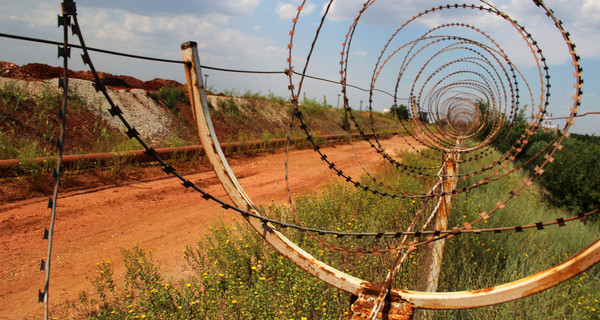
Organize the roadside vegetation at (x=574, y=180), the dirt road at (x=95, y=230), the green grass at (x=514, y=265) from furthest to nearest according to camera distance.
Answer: the roadside vegetation at (x=574, y=180), the dirt road at (x=95, y=230), the green grass at (x=514, y=265)

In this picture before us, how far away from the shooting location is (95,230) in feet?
17.6

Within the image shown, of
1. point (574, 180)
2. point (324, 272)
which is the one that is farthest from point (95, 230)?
point (574, 180)

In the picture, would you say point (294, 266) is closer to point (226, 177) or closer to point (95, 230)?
point (226, 177)

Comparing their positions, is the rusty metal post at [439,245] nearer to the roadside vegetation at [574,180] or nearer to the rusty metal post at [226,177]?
the rusty metal post at [226,177]

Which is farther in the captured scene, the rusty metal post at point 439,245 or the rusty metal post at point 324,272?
the rusty metal post at point 439,245

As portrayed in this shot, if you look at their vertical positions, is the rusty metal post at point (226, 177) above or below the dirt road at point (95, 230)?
above

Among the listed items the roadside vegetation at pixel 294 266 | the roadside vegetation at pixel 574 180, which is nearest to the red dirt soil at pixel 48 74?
the roadside vegetation at pixel 294 266

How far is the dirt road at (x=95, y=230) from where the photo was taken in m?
3.90

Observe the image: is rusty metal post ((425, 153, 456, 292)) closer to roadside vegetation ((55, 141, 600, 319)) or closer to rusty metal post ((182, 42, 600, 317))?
roadside vegetation ((55, 141, 600, 319))

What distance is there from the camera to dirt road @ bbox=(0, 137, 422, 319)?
3896 millimetres

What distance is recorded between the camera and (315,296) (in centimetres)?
330

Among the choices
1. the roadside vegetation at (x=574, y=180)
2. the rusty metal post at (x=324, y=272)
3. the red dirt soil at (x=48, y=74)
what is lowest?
the roadside vegetation at (x=574, y=180)

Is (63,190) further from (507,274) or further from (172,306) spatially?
(507,274)

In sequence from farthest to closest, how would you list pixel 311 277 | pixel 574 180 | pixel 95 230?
1. pixel 574 180
2. pixel 95 230
3. pixel 311 277
